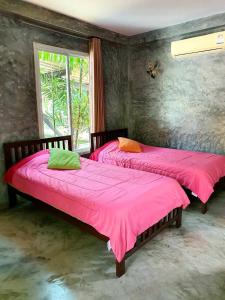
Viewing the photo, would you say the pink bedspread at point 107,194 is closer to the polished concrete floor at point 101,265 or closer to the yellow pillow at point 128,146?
the polished concrete floor at point 101,265

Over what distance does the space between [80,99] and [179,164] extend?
82.6 inches

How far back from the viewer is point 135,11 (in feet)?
11.4

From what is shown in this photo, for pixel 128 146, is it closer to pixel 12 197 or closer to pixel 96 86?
pixel 96 86

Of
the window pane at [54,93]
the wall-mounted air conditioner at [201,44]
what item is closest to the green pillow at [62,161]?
the window pane at [54,93]

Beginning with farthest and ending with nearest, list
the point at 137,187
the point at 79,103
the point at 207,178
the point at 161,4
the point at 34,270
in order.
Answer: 1. the point at 79,103
2. the point at 161,4
3. the point at 207,178
4. the point at 137,187
5. the point at 34,270

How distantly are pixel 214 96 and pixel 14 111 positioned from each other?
123 inches

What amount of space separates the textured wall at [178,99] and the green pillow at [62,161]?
2.09 meters

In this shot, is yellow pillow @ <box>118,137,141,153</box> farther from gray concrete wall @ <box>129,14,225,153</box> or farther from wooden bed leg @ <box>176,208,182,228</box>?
wooden bed leg @ <box>176,208,182,228</box>

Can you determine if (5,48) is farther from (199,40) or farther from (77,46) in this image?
(199,40)

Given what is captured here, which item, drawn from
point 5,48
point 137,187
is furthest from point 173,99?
point 5,48

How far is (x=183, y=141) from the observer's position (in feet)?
14.5

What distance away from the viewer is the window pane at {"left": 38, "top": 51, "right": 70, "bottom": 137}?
3.72 m

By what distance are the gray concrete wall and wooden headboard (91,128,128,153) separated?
49 cm

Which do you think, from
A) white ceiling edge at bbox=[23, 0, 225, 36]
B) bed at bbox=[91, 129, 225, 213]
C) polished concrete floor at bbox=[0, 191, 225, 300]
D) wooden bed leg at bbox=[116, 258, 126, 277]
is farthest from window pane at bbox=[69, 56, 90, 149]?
wooden bed leg at bbox=[116, 258, 126, 277]
